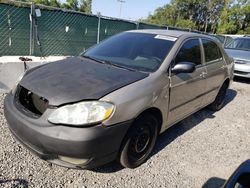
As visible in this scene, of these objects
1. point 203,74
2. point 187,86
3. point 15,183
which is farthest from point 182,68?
point 15,183

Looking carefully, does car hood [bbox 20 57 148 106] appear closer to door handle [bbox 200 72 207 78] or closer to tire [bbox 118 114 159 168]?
tire [bbox 118 114 159 168]

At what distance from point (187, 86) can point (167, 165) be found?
3.90 ft

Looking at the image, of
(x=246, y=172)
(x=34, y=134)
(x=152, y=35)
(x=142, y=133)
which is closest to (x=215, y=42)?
(x=152, y=35)

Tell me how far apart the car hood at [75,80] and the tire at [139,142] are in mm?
506

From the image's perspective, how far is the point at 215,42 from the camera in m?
Result: 5.14

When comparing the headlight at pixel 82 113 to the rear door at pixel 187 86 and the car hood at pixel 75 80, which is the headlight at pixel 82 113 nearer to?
the car hood at pixel 75 80

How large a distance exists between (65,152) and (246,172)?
5.17 feet

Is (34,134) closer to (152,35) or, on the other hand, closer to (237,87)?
(152,35)

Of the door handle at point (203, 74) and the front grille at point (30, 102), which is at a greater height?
the door handle at point (203, 74)

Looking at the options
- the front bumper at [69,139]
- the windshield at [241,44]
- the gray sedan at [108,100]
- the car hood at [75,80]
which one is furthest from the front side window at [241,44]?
the front bumper at [69,139]

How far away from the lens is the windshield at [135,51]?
3.43 metres

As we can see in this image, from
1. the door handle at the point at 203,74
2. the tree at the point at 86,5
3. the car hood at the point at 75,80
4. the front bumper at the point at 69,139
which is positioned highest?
the tree at the point at 86,5

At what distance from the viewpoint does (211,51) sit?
490 cm

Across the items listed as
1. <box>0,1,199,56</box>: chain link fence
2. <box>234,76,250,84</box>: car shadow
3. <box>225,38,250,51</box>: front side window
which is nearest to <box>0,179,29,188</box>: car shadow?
<box>0,1,199,56</box>: chain link fence
